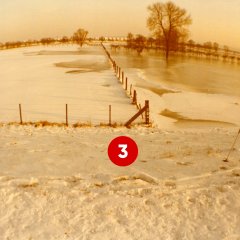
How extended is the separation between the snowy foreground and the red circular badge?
23 cm

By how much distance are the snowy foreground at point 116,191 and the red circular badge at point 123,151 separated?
227mm

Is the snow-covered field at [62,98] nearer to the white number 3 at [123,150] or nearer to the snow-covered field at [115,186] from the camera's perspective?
the snow-covered field at [115,186]

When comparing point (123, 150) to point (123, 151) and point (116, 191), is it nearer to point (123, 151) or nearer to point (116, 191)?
point (123, 151)

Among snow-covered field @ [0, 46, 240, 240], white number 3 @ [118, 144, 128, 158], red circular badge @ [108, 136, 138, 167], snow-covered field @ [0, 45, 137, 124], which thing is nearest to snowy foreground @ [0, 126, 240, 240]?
snow-covered field @ [0, 46, 240, 240]

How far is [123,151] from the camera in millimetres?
10633

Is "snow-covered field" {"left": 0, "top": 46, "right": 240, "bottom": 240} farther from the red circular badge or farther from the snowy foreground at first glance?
the red circular badge

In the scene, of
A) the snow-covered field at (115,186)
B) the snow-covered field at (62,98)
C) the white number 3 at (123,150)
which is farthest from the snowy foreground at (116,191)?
the snow-covered field at (62,98)

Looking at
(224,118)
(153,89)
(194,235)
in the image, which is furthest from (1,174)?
(153,89)

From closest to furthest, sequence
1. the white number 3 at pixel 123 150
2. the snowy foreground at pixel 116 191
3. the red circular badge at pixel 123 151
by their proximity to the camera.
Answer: the snowy foreground at pixel 116 191
the red circular badge at pixel 123 151
the white number 3 at pixel 123 150

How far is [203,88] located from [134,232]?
22.6 meters

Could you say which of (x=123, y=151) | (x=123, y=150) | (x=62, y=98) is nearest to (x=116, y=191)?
(x=123, y=151)

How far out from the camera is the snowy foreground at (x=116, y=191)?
258 inches

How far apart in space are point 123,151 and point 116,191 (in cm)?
281

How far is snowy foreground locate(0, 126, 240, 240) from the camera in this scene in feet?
21.5
